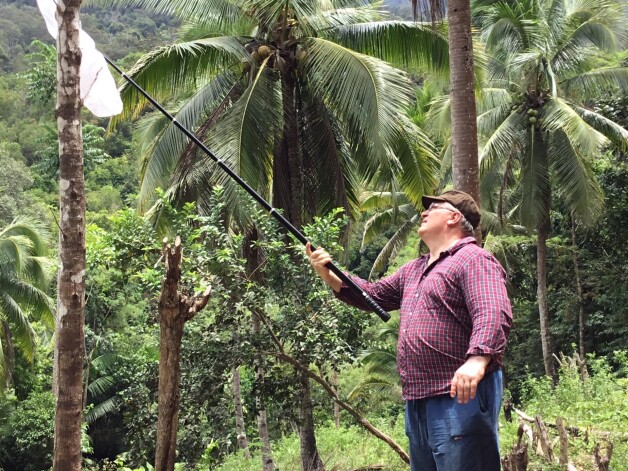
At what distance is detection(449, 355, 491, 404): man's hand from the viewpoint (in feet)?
8.58

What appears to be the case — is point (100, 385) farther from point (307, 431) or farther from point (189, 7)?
point (307, 431)

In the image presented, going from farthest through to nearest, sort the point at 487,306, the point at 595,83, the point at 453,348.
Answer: the point at 595,83, the point at 453,348, the point at 487,306

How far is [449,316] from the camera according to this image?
299 cm

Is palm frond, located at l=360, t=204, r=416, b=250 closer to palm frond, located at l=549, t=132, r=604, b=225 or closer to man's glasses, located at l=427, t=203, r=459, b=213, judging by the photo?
palm frond, located at l=549, t=132, r=604, b=225

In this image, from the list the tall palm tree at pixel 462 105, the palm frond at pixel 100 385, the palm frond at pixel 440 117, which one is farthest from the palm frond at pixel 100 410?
the tall palm tree at pixel 462 105

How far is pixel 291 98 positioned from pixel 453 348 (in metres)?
8.67

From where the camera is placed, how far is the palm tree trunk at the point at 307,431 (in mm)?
8234

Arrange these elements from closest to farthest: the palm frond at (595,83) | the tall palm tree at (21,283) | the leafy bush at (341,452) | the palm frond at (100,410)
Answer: the leafy bush at (341,452)
the palm frond at (595,83)
the tall palm tree at (21,283)
the palm frond at (100,410)

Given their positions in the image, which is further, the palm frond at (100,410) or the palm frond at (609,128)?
the palm frond at (100,410)

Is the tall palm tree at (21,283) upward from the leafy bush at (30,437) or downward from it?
upward

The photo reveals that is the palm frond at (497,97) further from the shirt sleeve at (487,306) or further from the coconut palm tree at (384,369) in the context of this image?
the shirt sleeve at (487,306)

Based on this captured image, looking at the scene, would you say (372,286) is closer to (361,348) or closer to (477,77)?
(361,348)

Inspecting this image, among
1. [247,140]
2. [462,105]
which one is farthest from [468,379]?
[247,140]

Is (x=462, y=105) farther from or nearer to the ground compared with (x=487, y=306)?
farther from the ground
